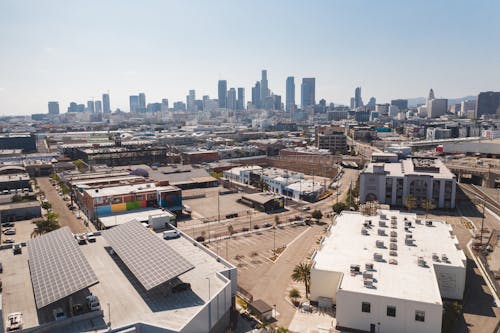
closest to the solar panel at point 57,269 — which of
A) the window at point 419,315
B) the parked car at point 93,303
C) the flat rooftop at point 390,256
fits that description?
the parked car at point 93,303

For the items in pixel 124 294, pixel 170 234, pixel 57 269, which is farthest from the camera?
pixel 170 234

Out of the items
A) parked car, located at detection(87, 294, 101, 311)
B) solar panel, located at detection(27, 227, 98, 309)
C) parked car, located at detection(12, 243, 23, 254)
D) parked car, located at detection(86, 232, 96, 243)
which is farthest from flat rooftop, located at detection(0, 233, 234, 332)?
parked car, located at detection(86, 232, 96, 243)

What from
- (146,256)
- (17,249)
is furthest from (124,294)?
(17,249)

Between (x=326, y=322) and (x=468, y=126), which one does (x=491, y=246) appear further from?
(x=468, y=126)

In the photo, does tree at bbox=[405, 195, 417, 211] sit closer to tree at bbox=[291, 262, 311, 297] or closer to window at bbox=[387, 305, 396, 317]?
tree at bbox=[291, 262, 311, 297]

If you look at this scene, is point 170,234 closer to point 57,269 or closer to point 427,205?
point 57,269

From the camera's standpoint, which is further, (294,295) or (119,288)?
(294,295)
